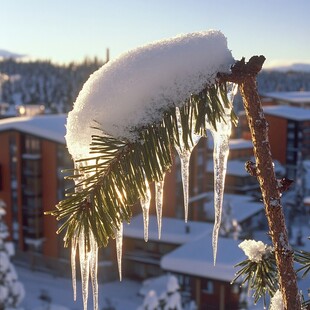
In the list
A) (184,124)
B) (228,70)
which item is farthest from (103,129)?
(228,70)

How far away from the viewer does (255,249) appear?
1809 millimetres

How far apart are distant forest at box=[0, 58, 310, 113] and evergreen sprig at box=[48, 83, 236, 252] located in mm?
99379

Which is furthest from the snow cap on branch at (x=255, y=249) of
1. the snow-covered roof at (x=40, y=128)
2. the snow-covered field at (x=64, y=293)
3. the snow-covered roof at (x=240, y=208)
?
the snow-covered roof at (x=240, y=208)

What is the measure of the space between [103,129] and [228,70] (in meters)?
0.38

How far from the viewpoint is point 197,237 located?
75.7 ft

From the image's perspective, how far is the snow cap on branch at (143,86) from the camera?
1196 mm

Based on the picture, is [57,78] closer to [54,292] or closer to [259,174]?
[54,292]

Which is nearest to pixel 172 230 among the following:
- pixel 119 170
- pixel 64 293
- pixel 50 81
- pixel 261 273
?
pixel 64 293

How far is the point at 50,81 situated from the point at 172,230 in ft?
383

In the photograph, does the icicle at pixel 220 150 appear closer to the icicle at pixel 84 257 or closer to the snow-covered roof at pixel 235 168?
the icicle at pixel 84 257

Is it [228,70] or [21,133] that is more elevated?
[228,70]

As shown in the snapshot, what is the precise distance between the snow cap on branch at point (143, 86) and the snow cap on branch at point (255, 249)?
0.83 metres

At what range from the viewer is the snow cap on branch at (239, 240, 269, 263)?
5.90 ft

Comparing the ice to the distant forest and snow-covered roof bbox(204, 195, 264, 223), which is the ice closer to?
snow-covered roof bbox(204, 195, 264, 223)
